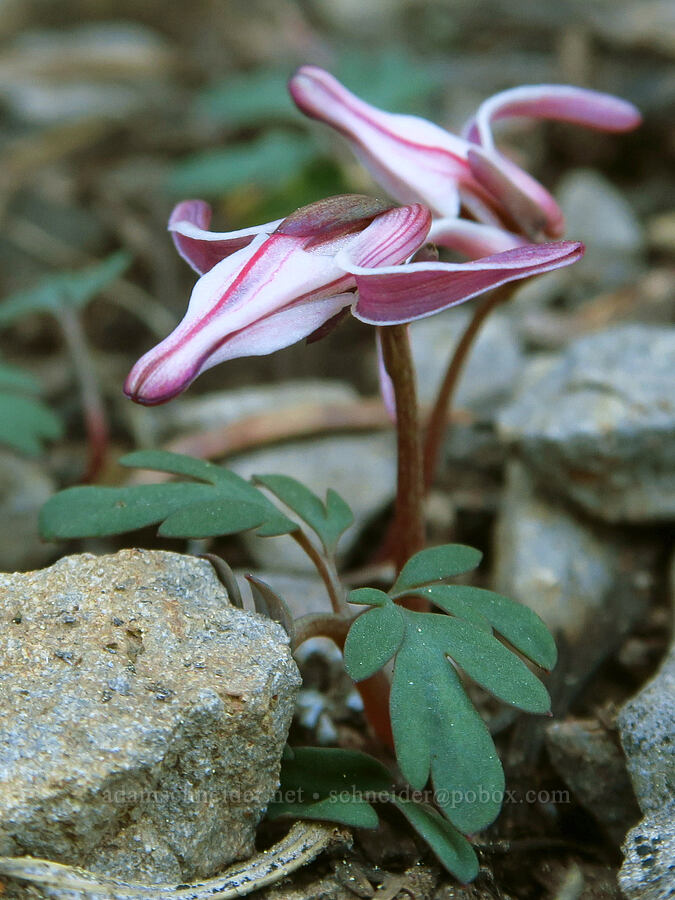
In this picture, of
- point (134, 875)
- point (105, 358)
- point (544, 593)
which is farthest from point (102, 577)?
point (105, 358)

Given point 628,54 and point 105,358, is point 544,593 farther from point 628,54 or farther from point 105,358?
point 628,54

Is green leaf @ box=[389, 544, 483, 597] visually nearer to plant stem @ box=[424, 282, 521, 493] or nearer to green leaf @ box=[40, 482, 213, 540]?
green leaf @ box=[40, 482, 213, 540]

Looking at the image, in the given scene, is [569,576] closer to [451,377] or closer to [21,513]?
[451,377]

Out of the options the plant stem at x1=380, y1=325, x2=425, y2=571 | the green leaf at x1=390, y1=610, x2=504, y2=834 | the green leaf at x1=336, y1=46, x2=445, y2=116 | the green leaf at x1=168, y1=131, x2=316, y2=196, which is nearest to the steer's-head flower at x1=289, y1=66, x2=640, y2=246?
the plant stem at x1=380, y1=325, x2=425, y2=571

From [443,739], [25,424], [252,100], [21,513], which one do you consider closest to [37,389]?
[25,424]

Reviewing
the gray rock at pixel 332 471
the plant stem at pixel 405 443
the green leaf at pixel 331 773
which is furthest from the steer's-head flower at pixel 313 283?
the gray rock at pixel 332 471

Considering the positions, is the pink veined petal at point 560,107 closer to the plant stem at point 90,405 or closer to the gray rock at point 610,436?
the gray rock at point 610,436
